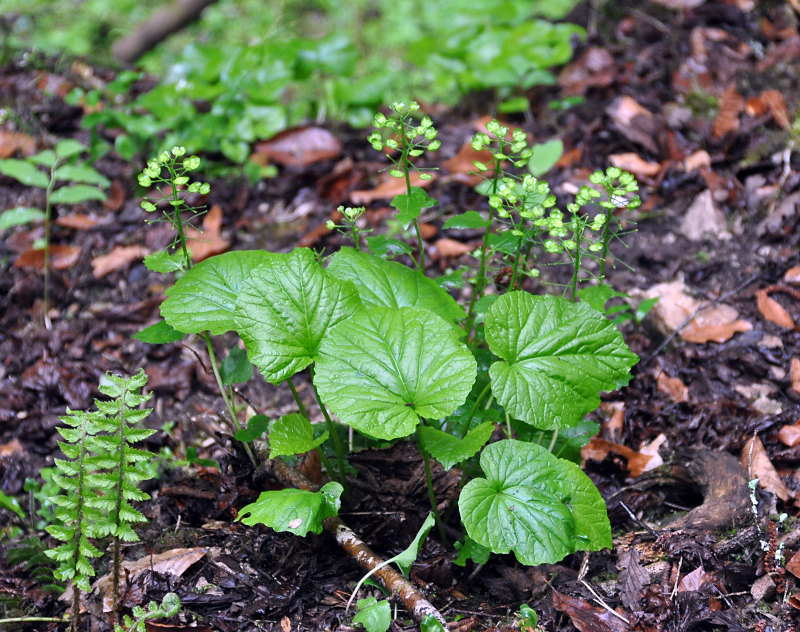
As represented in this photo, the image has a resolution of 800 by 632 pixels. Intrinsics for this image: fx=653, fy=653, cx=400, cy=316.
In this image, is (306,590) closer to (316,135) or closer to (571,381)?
(571,381)

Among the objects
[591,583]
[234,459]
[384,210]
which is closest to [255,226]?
[384,210]

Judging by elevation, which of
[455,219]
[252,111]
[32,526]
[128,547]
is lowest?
[32,526]

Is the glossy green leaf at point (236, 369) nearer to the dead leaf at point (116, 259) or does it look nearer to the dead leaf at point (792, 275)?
the dead leaf at point (116, 259)

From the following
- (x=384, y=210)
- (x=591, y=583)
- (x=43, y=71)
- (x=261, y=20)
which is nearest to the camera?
(x=591, y=583)

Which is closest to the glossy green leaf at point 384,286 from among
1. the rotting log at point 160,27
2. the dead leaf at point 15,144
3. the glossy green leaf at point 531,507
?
the glossy green leaf at point 531,507

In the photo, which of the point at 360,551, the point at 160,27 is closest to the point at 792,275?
the point at 360,551

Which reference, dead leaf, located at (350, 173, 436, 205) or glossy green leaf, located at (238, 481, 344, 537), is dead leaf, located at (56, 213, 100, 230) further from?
glossy green leaf, located at (238, 481, 344, 537)
